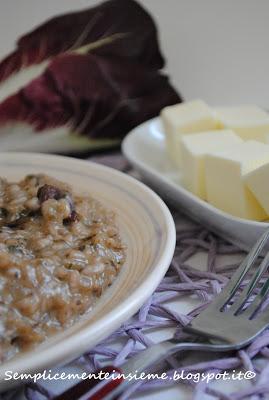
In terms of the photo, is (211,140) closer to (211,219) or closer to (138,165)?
(138,165)

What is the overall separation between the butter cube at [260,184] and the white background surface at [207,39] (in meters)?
1.40

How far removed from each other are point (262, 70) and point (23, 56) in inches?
45.4

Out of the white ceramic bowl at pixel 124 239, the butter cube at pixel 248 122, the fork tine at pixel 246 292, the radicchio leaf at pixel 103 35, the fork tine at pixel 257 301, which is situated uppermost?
the radicchio leaf at pixel 103 35

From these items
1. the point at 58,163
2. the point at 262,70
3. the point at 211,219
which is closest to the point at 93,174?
the point at 58,163

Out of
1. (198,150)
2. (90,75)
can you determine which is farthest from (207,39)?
(198,150)

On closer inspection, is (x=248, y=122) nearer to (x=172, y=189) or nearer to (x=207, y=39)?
(x=172, y=189)

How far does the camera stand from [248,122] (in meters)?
1.97

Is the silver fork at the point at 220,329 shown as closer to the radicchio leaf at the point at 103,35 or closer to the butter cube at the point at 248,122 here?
the butter cube at the point at 248,122

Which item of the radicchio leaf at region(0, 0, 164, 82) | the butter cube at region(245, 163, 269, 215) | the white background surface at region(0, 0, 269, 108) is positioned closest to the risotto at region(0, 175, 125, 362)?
the butter cube at region(245, 163, 269, 215)

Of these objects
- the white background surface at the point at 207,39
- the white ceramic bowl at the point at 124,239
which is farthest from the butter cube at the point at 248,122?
the white background surface at the point at 207,39

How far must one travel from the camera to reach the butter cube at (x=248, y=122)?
195 centimetres

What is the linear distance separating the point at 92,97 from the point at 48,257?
4.59ft

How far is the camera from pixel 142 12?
2.65 metres

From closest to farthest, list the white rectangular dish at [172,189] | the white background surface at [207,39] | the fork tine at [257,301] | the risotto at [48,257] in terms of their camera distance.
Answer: the risotto at [48,257], the fork tine at [257,301], the white rectangular dish at [172,189], the white background surface at [207,39]
